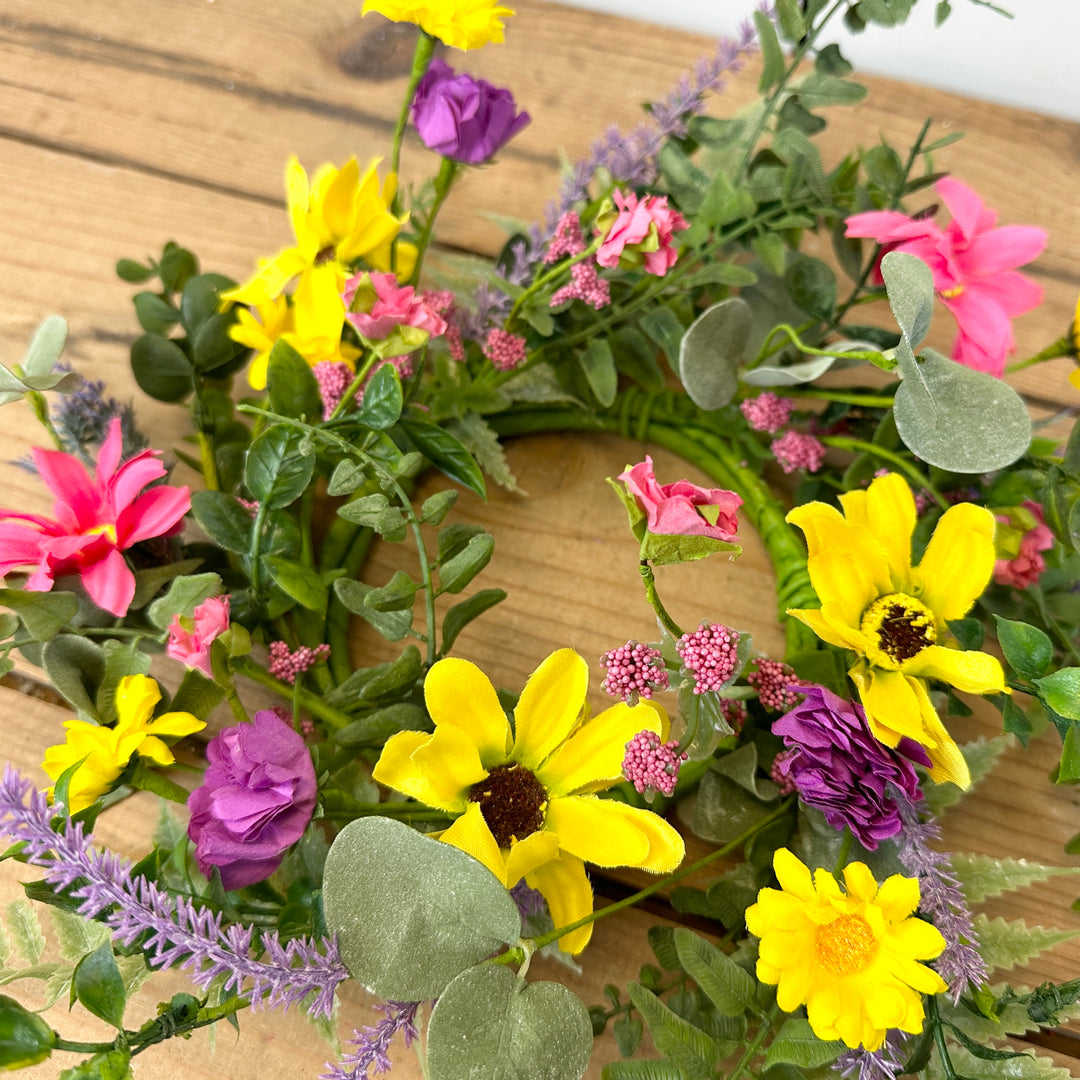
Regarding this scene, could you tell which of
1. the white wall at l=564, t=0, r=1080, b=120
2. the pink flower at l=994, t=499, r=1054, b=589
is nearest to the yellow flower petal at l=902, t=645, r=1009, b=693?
the pink flower at l=994, t=499, r=1054, b=589

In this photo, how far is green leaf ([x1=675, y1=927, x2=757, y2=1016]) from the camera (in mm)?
391

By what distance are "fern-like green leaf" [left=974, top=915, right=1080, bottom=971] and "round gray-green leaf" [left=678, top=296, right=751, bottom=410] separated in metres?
0.27

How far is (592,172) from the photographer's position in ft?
1.76

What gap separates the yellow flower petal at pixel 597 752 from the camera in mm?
382

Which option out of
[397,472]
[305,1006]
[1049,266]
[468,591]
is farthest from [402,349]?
[1049,266]

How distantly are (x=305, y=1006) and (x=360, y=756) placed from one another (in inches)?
4.4

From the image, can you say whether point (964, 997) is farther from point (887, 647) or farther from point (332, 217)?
point (332, 217)

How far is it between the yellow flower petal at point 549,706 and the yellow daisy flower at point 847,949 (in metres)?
0.10

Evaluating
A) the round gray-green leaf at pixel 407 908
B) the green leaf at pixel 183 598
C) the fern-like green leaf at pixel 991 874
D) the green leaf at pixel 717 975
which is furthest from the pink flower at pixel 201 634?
the fern-like green leaf at pixel 991 874

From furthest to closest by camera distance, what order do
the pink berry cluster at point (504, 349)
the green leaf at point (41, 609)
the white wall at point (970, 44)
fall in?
the white wall at point (970, 44)
the pink berry cluster at point (504, 349)
the green leaf at point (41, 609)

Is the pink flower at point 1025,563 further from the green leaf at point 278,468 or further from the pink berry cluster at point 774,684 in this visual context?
the green leaf at point 278,468

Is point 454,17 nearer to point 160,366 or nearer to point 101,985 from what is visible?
point 160,366

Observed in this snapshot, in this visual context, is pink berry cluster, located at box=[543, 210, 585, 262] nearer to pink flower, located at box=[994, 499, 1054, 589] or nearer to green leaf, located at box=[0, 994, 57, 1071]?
pink flower, located at box=[994, 499, 1054, 589]

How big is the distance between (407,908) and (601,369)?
0.99 ft
